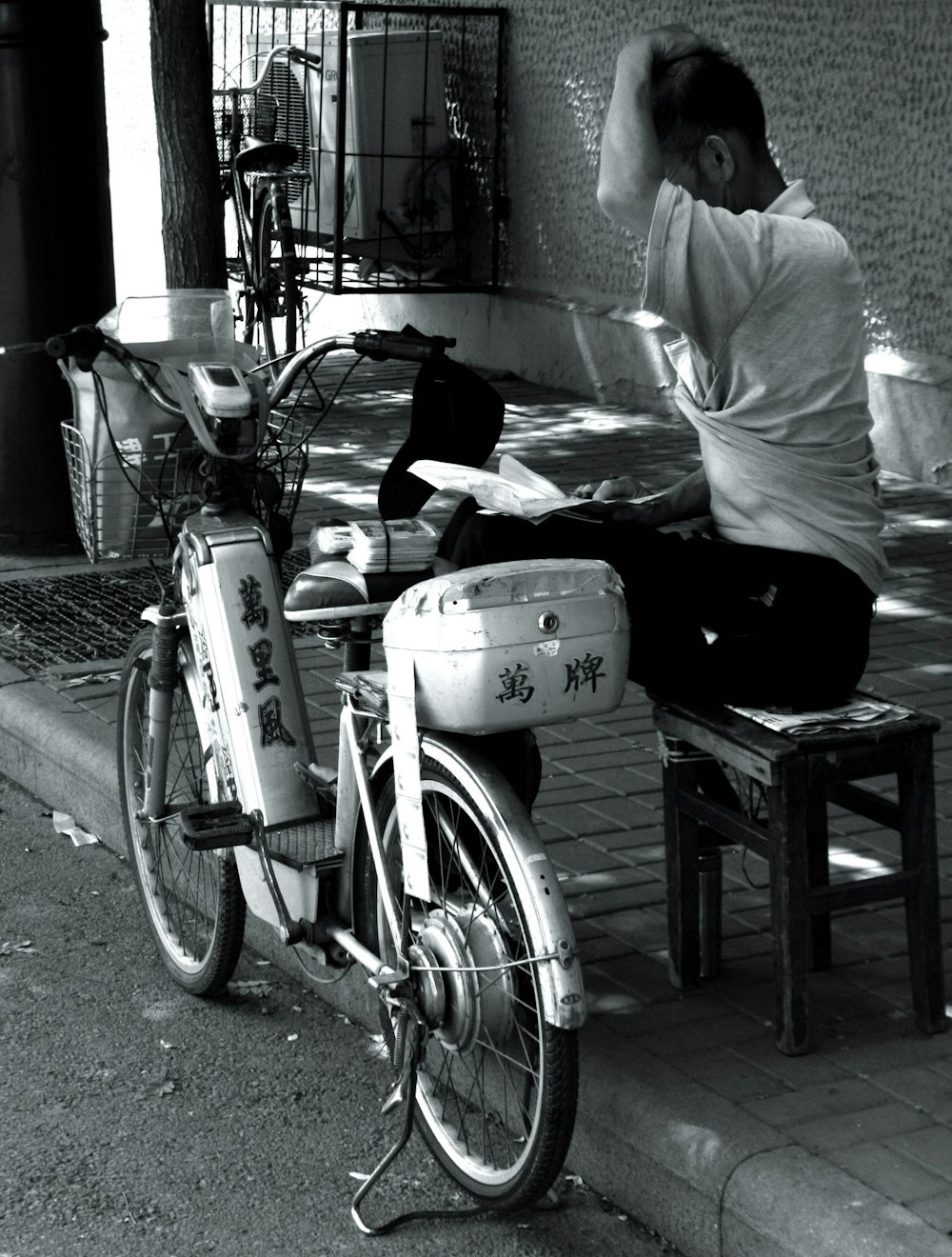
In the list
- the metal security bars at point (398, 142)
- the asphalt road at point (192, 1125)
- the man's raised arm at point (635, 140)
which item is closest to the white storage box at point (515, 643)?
the man's raised arm at point (635, 140)

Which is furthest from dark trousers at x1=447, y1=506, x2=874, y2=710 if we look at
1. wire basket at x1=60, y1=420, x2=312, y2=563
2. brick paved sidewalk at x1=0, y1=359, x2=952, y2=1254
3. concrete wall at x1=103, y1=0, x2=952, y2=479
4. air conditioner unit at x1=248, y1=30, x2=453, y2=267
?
air conditioner unit at x1=248, y1=30, x2=453, y2=267

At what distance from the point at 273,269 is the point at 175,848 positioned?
824 centimetres

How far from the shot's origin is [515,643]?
287cm

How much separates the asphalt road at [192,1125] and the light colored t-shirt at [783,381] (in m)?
1.25

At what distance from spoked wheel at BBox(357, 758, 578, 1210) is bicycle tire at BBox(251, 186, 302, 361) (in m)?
8.26

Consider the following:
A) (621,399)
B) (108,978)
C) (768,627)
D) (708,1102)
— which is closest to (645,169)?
(768,627)

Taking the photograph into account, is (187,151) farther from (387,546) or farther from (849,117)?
(387,546)

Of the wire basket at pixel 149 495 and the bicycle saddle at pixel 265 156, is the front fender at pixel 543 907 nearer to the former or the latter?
the wire basket at pixel 149 495

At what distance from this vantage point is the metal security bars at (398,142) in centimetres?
1169

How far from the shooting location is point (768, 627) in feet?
10.8

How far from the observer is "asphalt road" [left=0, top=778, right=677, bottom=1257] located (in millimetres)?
3090

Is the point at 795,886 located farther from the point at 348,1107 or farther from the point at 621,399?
the point at 621,399

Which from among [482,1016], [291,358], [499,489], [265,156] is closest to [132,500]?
[291,358]

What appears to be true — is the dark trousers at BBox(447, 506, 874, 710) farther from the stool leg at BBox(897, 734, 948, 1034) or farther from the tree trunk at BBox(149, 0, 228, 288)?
the tree trunk at BBox(149, 0, 228, 288)
